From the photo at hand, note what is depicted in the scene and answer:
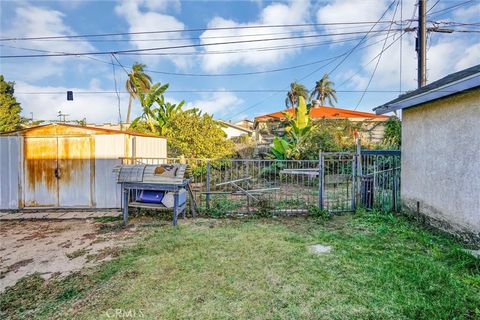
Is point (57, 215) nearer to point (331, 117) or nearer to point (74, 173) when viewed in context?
point (74, 173)

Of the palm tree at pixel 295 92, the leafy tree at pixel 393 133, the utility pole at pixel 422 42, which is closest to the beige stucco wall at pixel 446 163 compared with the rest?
the utility pole at pixel 422 42

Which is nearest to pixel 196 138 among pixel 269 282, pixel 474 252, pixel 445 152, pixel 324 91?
pixel 445 152

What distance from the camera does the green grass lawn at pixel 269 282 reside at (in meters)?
2.67

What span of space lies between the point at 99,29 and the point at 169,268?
10.7 meters

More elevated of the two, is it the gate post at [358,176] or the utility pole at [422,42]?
the utility pole at [422,42]

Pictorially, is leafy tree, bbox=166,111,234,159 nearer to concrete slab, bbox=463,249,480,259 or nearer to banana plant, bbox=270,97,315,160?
banana plant, bbox=270,97,315,160

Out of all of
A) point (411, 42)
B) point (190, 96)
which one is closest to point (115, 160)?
point (411, 42)

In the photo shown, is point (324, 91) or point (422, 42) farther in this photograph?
point (324, 91)

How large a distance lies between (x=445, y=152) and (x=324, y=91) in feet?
117

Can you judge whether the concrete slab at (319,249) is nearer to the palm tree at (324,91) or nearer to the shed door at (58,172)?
the shed door at (58,172)

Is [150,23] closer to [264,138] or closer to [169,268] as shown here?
[169,268]

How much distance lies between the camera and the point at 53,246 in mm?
4812

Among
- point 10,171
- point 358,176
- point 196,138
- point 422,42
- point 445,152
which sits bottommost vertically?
point 358,176

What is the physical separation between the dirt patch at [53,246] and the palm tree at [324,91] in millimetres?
37586
